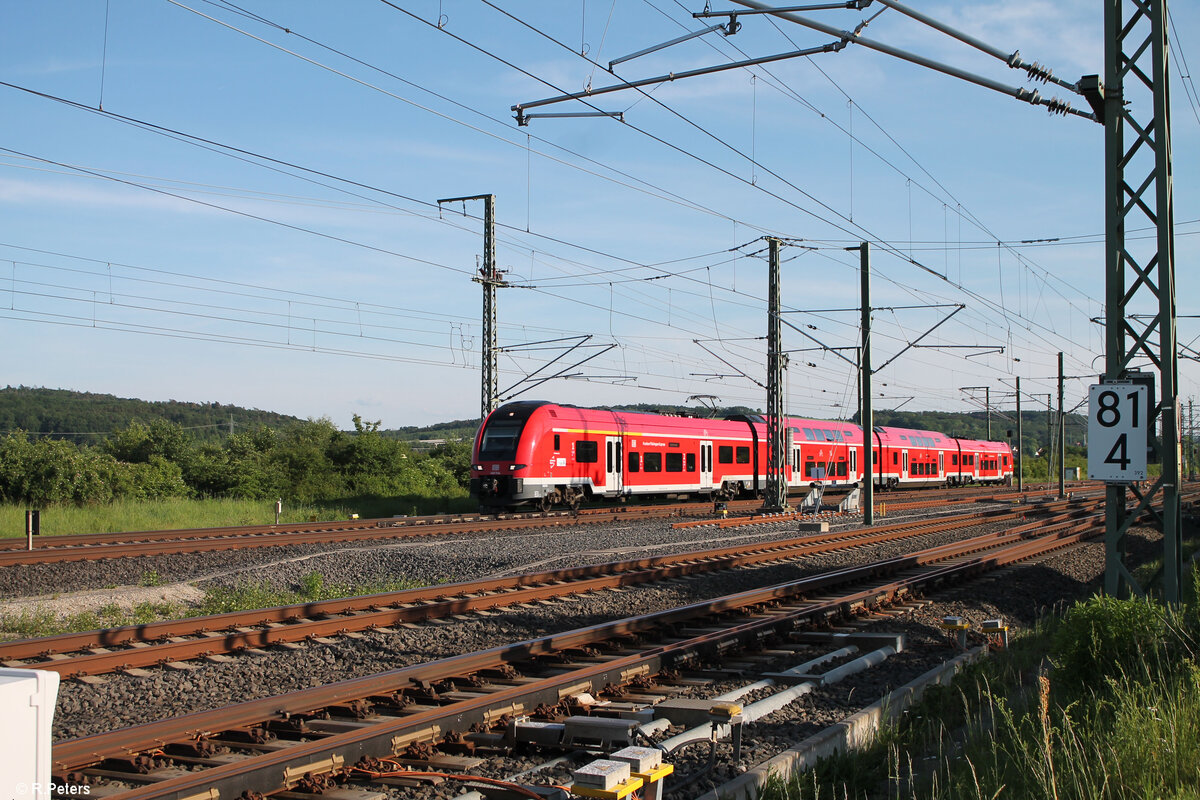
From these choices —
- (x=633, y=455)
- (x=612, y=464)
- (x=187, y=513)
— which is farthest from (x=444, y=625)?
(x=633, y=455)

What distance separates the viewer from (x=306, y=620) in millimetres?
9836

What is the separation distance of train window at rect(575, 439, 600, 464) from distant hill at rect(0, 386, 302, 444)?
48592 mm

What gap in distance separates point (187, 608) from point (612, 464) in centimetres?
1839

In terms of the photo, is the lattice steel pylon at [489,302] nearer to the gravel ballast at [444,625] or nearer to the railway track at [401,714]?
the gravel ballast at [444,625]

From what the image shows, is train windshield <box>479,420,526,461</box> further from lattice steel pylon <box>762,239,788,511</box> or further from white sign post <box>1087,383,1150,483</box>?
white sign post <box>1087,383,1150,483</box>

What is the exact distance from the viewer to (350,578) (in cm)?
1447

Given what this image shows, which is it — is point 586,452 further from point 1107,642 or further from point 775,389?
point 1107,642

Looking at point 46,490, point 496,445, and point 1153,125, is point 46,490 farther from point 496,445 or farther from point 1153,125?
point 1153,125

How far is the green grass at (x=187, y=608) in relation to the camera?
991 centimetres

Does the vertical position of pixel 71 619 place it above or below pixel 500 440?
below

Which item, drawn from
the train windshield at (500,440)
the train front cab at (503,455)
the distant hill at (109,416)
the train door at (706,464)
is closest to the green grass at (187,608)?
the train front cab at (503,455)

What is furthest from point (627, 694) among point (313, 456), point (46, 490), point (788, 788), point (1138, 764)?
point (313, 456)

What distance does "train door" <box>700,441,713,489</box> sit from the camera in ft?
108

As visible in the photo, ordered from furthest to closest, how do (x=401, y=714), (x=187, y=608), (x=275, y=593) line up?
(x=275, y=593), (x=187, y=608), (x=401, y=714)
